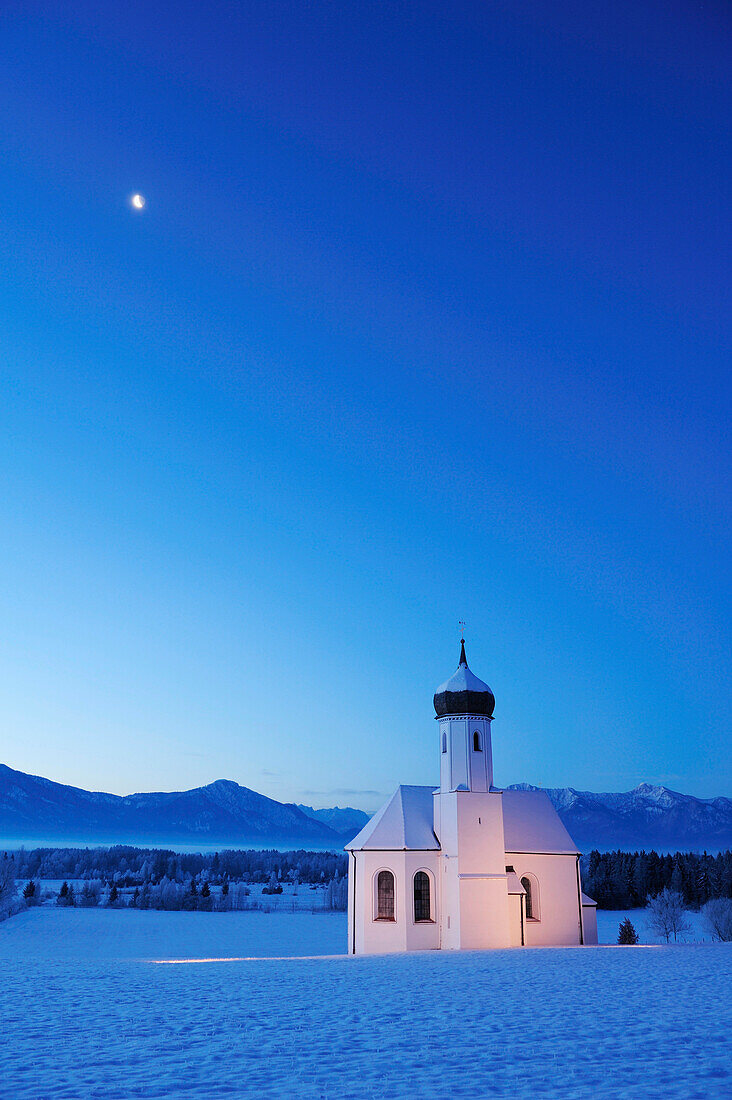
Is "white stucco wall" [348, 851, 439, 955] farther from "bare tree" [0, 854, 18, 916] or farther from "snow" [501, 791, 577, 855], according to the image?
"bare tree" [0, 854, 18, 916]

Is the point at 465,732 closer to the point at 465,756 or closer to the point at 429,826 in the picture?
the point at 465,756

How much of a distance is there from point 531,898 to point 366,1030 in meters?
26.7

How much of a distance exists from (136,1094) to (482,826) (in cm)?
2793

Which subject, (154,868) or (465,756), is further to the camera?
(154,868)

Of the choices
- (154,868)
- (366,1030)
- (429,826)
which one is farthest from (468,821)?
(154,868)

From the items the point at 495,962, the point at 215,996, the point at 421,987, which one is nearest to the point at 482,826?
the point at 495,962

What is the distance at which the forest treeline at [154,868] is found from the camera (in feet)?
525

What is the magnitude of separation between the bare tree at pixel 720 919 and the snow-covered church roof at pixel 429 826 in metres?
24.9

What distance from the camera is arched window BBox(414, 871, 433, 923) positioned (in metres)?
34.1

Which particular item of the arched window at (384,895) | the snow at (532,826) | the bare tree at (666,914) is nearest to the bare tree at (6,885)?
the arched window at (384,895)

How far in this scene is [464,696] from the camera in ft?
119

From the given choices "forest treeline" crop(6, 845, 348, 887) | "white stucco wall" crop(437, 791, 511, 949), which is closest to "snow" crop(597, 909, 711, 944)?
"white stucco wall" crop(437, 791, 511, 949)

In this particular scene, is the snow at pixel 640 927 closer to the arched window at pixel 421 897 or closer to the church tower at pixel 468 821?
the church tower at pixel 468 821

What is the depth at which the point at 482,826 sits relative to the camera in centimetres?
3453
